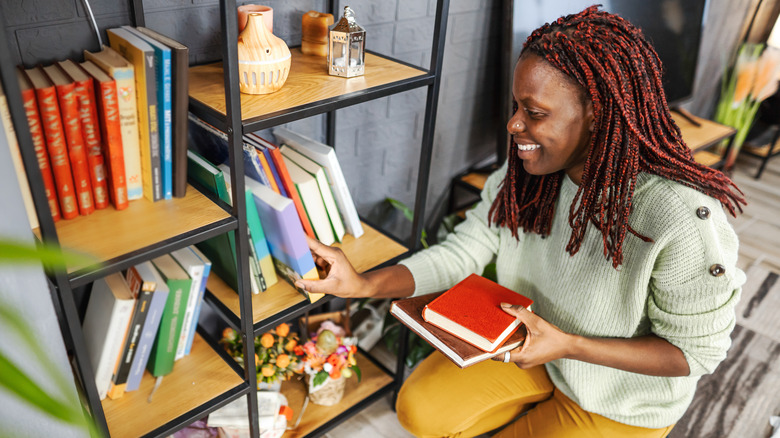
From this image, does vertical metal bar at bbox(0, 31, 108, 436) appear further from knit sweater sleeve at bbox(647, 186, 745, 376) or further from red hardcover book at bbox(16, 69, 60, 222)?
knit sweater sleeve at bbox(647, 186, 745, 376)

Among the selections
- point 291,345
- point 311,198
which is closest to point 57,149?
point 311,198

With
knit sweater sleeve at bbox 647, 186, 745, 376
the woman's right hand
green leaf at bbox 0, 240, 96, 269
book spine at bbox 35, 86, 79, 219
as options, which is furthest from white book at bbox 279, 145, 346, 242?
green leaf at bbox 0, 240, 96, 269

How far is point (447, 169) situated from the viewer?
1950 mm

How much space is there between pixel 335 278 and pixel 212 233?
30 centimetres

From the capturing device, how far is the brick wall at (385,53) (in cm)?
96

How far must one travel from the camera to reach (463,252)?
1.34m

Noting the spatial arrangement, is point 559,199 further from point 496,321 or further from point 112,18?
point 112,18

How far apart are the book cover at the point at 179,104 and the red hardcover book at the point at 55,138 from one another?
156mm

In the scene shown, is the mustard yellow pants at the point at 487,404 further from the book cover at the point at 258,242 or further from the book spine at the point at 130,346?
the book spine at the point at 130,346

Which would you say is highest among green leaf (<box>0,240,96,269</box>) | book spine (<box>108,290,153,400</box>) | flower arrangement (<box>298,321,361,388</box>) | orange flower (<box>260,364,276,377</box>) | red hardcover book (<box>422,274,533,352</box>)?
green leaf (<box>0,240,96,269</box>)

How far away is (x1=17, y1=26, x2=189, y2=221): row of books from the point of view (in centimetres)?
80

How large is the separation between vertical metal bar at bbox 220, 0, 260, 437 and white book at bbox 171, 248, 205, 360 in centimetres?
13

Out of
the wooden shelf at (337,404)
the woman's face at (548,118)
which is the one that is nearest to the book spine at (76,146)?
the woman's face at (548,118)

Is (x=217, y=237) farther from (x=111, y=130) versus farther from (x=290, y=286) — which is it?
(x=111, y=130)
